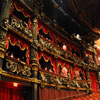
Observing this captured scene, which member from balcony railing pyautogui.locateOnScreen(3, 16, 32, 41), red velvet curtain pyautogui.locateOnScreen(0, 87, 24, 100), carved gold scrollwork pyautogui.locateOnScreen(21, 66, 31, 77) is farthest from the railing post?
red velvet curtain pyautogui.locateOnScreen(0, 87, 24, 100)

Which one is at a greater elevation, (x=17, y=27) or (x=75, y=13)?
(x=75, y=13)

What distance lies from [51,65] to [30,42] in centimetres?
307

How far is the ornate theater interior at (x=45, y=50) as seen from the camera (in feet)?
21.1

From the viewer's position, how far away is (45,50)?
855cm

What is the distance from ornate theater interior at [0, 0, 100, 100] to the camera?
6.43m

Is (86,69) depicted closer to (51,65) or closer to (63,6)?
(51,65)

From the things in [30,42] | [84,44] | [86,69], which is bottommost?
[86,69]

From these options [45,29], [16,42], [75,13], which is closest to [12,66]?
[16,42]

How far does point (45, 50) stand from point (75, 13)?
14.6 feet

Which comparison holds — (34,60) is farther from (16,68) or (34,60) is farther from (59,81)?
(59,81)

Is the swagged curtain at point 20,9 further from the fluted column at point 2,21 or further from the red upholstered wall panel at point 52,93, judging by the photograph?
the red upholstered wall panel at point 52,93

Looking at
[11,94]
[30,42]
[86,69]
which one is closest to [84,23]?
[86,69]

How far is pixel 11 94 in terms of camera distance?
22.7 feet

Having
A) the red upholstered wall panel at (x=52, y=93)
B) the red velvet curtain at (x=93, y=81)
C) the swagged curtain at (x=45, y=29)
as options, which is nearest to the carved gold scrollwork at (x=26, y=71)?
the red upholstered wall panel at (x=52, y=93)
